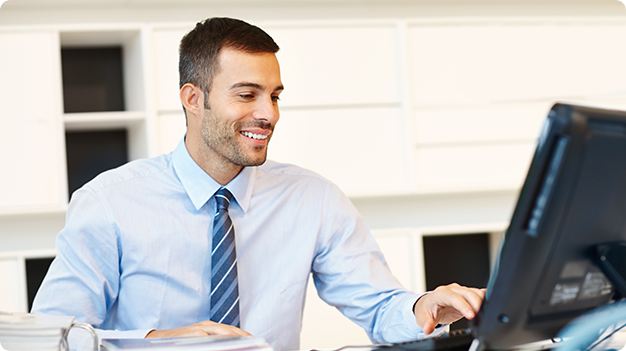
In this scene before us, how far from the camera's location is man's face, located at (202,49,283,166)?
1481mm

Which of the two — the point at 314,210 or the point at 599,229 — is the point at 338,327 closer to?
the point at 314,210

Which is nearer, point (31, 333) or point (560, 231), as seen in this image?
point (560, 231)

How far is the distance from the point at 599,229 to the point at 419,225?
2.24m

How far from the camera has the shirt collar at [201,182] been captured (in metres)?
1.44

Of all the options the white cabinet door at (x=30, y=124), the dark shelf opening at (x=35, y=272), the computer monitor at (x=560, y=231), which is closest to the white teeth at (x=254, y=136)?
the computer monitor at (x=560, y=231)

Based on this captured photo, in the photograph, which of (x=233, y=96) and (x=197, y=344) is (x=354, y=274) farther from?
(x=197, y=344)

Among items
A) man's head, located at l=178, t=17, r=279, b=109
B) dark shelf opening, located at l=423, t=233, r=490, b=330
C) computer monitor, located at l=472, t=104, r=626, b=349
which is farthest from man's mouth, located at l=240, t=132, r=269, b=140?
dark shelf opening, located at l=423, t=233, r=490, b=330

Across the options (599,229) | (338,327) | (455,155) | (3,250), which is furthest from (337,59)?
(599,229)

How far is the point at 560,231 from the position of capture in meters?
0.70

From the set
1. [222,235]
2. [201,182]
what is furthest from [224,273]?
[201,182]

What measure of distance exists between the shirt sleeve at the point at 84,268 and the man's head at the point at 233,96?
30 cm

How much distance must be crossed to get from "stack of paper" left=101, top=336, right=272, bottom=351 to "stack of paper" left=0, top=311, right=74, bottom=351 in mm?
79

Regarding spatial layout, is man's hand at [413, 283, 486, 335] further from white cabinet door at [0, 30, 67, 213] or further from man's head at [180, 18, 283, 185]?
white cabinet door at [0, 30, 67, 213]

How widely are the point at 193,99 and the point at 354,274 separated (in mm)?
621
